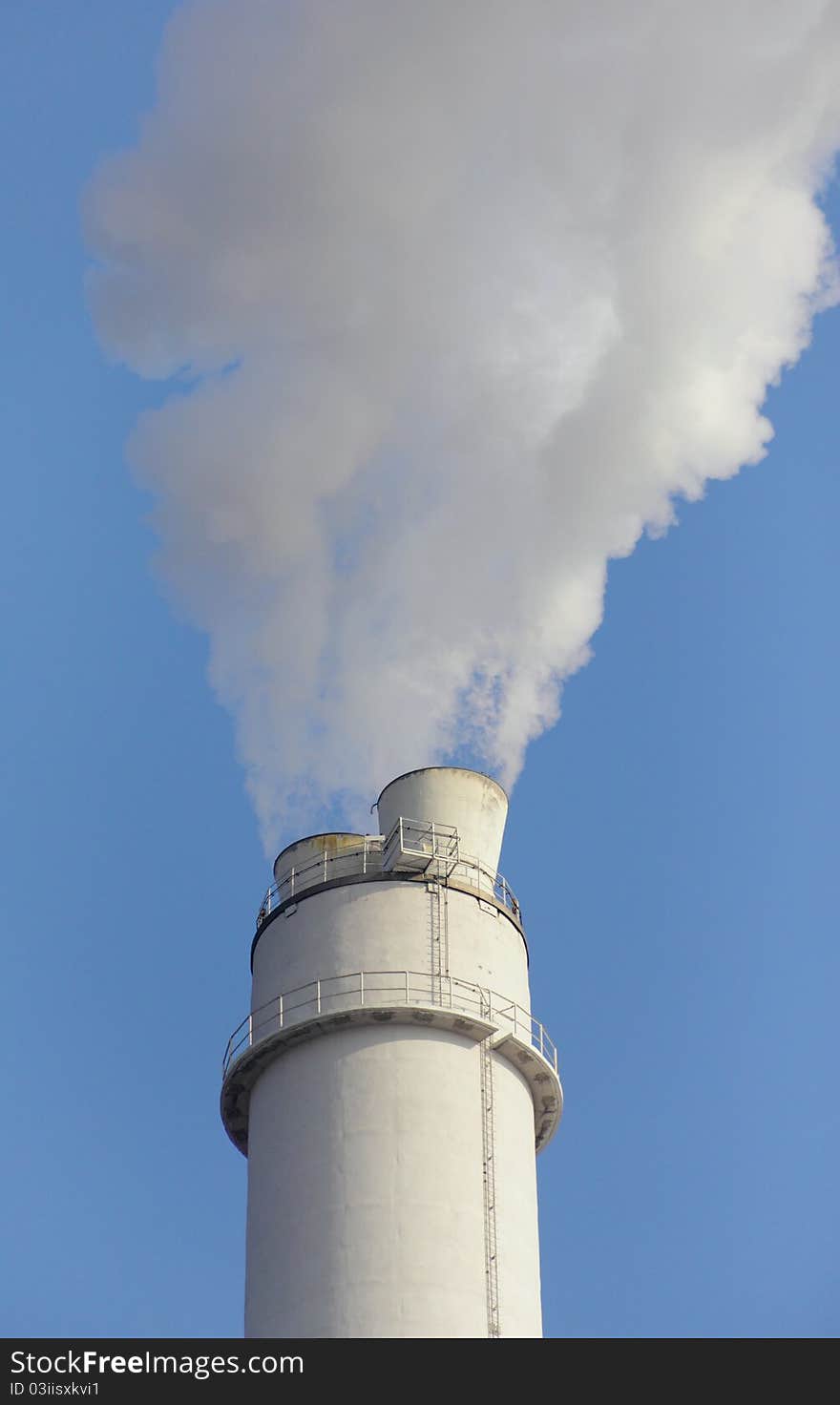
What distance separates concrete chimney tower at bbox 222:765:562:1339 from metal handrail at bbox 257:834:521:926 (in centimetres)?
6

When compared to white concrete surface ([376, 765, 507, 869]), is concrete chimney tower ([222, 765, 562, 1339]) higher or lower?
lower

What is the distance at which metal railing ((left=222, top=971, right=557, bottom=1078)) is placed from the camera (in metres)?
49.6

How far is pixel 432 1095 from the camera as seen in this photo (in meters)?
48.6

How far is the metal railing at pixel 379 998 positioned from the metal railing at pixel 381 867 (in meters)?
3.16

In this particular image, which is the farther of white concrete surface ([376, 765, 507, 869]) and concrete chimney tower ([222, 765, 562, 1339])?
white concrete surface ([376, 765, 507, 869])

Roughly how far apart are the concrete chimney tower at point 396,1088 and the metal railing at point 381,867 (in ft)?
0.19

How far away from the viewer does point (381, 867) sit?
52.7 metres

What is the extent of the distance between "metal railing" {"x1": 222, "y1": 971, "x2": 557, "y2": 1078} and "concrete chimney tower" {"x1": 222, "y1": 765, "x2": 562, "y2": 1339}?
0.17 ft

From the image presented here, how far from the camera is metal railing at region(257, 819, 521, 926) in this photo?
52375mm

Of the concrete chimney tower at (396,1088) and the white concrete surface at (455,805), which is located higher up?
the white concrete surface at (455,805)

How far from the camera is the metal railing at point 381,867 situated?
52.4 meters

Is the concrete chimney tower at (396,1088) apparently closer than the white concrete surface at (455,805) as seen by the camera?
Yes
